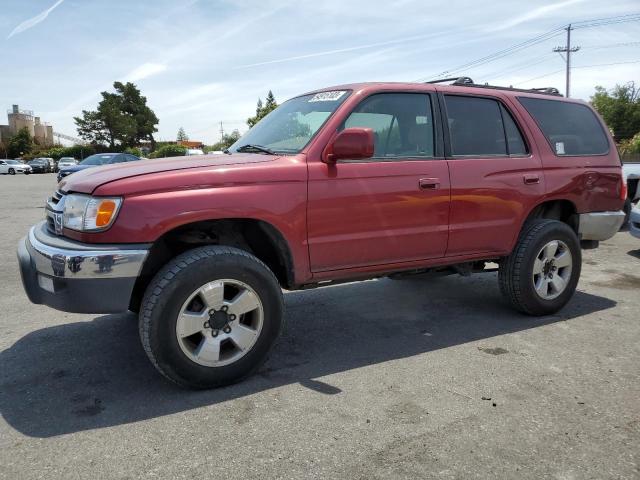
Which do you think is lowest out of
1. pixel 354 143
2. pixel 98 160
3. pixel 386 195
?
pixel 386 195

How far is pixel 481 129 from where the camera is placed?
4133mm

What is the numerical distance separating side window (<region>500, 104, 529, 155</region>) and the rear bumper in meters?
0.91

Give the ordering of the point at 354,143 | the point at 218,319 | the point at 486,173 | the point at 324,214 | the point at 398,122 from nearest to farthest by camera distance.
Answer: the point at 218,319, the point at 354,143, the point at 324,214, the point at 398,122, the point at 486,173

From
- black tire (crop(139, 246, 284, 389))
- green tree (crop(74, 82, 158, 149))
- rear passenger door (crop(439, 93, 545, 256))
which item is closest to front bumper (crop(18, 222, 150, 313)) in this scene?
black tire (crop(139, 246, 284, 389))

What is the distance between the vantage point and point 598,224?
15.4ft

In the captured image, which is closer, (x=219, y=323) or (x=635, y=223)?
(x=219, y=323)

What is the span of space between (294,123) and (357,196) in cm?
83

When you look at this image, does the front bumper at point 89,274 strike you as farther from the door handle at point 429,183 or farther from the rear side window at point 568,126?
the rear side window at point 568,126

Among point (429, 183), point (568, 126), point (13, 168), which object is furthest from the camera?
point (13, 168)

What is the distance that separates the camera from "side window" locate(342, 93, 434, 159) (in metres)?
3.63

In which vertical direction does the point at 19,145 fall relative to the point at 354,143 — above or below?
above

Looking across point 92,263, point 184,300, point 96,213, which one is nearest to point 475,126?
point 184,300

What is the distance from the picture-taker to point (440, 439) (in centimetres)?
250

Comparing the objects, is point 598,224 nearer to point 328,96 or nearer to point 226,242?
point 328,96
